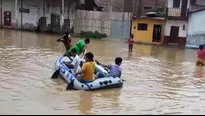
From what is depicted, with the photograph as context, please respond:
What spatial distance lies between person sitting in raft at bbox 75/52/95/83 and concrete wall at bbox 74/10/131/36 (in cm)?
2258

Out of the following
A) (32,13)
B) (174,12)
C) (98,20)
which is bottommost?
(98,20)

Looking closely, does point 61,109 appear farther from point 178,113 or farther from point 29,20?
point 29,20

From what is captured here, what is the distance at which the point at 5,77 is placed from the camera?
1193cm

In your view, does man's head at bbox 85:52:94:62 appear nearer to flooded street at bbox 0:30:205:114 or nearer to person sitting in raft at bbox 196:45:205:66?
flooded street at bbox 0:30:205:114


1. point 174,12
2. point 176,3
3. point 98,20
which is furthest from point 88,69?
point 98,20

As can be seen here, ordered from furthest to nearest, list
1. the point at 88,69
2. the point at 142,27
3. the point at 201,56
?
1. the point at 142,27
2. the point at 201,56
3. the point at 88,69

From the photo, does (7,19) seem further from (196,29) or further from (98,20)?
(196,29)

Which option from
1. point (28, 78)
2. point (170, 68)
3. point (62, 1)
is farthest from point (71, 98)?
point (62, 1)

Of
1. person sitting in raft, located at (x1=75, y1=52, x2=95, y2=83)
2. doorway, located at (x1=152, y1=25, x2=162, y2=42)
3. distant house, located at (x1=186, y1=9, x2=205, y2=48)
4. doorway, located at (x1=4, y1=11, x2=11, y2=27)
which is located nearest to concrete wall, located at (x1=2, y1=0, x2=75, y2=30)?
doorway, located at (x1=4, y1=11, x2=11, y2=27)

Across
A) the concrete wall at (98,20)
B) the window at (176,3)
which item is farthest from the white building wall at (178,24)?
the concrete wall at (98,20)

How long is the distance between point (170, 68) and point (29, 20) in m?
23.1

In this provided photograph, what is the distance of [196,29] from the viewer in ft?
96.0

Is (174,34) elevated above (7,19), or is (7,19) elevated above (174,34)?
(7,19)

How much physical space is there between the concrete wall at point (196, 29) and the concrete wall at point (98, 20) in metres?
6.02
